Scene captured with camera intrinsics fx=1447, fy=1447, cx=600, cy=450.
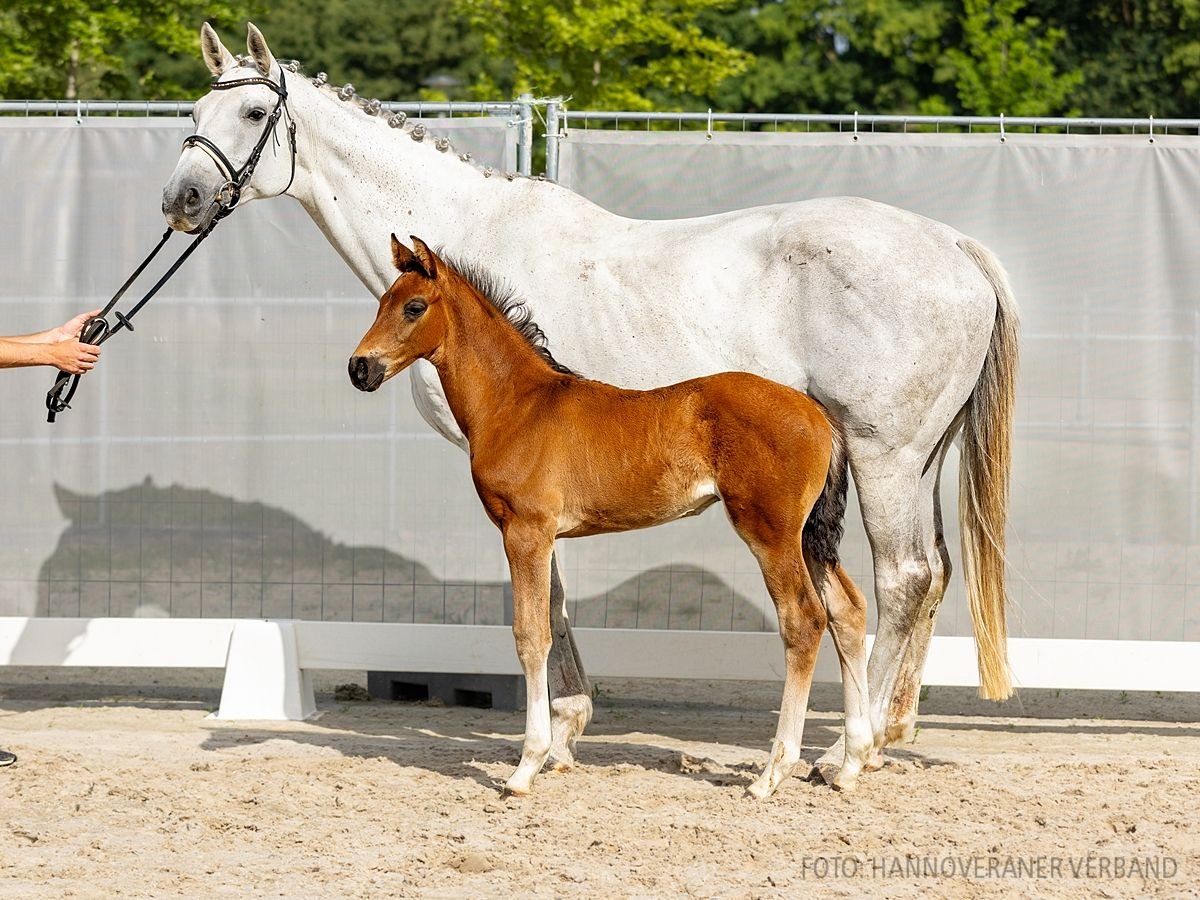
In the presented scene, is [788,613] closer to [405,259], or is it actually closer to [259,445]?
[405,259]

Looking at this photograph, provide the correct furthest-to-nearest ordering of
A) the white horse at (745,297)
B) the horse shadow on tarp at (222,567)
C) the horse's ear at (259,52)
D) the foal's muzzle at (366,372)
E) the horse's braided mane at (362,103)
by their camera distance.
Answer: the horse shadow on tarp at (222,567) → the horse's braided mane at (362,103) → the horse's ear at (259,52) → the white horse at (745,297) → the foal's muzzle at (366,372)

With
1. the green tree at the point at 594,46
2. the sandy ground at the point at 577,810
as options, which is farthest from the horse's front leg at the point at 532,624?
the green tree at the point at 594,46

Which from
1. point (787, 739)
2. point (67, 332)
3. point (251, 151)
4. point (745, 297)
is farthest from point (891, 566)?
point (67, 332)

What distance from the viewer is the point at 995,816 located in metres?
4.75

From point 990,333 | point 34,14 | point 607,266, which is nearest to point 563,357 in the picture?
point 607,266

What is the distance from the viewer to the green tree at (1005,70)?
1980 cm

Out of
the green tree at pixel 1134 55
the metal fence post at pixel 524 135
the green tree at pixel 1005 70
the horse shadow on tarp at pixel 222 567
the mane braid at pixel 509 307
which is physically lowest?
the horse shadow on tarp at pixel 222 567

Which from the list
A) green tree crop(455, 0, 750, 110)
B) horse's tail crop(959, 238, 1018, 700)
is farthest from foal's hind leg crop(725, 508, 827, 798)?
green tree crop(455, 0, 750, 110)

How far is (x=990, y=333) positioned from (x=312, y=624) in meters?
3.18

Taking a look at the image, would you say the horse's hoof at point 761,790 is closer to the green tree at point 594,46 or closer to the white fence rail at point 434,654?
the white fence rail at point 434,654

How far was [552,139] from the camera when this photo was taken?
6.34 m

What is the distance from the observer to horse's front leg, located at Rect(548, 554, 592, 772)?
544cm

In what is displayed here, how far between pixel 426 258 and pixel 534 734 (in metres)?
1.63

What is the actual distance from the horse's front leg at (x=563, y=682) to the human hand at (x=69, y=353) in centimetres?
181
